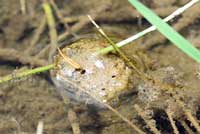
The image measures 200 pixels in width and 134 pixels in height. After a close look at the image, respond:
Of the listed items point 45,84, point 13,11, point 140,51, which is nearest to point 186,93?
point 140,51

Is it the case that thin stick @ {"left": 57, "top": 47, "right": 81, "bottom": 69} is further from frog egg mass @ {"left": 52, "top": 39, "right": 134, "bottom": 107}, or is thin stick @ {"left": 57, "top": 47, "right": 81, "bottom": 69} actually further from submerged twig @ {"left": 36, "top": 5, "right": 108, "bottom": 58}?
submerged twig @ {"left": 36, "top": 5, "right": 108, "bottom": 58}

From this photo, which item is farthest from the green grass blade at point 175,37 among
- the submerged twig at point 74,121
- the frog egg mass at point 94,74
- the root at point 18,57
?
the root at point 18,57

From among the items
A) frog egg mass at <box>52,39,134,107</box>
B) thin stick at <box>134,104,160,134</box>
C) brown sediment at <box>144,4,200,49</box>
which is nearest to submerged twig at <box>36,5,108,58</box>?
frog egg mass at <box>52,39,134,107</box>

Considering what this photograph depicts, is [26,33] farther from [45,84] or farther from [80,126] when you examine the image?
[80,126]

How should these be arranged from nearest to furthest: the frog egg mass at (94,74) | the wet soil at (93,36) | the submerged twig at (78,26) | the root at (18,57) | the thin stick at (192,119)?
the thin stick at (192,119) → the wet soil at (93,36) → the frog egg mass at (94,74) → the root at (18,57) → the submerged twig at (78,26)

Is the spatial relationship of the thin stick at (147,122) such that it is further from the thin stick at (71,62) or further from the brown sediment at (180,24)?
the brown sediment at (180,24)

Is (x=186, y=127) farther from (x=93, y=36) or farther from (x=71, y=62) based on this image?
(x=93, y=36)
